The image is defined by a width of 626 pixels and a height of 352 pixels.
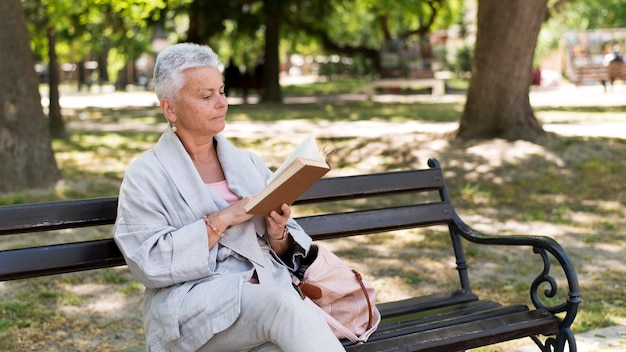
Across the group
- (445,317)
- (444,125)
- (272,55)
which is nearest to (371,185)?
(445,317)

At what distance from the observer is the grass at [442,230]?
519 cm

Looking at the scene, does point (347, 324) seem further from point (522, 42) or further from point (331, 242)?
point (522, 42)

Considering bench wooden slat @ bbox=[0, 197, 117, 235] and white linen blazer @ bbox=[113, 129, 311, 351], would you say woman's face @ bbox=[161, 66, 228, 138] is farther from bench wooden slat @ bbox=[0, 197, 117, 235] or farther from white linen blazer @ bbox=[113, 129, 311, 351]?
bench wooden slat @ bbox=[0, 197, 117, 235]

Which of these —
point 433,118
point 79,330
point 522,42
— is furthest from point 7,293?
point 433,118

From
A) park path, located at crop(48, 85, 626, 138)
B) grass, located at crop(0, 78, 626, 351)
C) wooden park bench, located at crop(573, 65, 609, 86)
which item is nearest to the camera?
grass, located at crop(0, 78, 626, 351)

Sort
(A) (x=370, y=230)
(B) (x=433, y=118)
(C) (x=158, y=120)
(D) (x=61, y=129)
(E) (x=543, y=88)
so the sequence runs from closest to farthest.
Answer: (A) (x=370, y=230)
(D) (x=61, y=129)
(B) (x=433, y=118)
(C) (x=158, y=120)
(E) (x=543, y=88)

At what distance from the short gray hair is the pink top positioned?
0.36 meters

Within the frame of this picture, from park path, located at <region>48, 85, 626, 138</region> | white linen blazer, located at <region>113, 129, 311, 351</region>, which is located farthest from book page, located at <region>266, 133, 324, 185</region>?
park path, located at <region>48, 85, 626, 138</region>

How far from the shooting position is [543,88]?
1054 inches

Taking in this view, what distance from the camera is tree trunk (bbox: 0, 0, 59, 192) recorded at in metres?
8.45

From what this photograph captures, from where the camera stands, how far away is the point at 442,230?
7469 mm

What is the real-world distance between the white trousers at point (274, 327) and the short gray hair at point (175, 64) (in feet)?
2.53

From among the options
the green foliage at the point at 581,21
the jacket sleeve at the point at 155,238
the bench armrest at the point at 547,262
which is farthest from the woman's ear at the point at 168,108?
the green foliage at the point at 581,21

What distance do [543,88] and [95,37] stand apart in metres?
13.8
